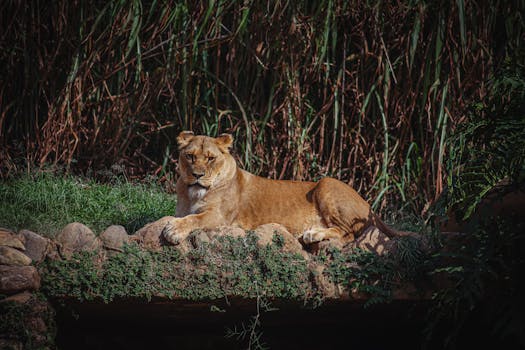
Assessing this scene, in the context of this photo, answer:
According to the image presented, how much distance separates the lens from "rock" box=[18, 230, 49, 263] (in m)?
4.34

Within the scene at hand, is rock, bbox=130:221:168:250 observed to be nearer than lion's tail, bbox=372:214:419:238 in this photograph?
Yes

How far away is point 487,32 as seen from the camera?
22.0 ft

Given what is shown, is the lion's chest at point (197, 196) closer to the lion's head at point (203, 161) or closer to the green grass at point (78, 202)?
the lion's head at point (203, 161)

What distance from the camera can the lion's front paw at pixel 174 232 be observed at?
458 cm

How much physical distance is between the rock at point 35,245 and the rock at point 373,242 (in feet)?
6.71

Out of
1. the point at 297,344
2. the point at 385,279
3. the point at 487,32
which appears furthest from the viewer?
the point at 487,32

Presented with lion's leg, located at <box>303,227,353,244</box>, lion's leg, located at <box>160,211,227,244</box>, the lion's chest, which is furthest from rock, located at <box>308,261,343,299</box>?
the lion's chest

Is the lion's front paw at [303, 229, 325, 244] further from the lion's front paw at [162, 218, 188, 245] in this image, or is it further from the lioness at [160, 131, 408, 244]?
the lion's front paw at [162, 218, 188, 245]

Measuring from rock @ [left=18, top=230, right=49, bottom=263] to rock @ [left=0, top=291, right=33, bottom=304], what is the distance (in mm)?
219

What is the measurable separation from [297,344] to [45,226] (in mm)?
2152

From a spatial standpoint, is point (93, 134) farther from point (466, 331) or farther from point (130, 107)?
point (466, 331)

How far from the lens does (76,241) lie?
14.7 feet

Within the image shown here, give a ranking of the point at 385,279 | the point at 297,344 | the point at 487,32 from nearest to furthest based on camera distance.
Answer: the point at 385,279 → the point at 297,344 → the point at 487,32

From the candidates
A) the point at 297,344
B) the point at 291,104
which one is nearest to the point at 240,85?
the point at 291,104
